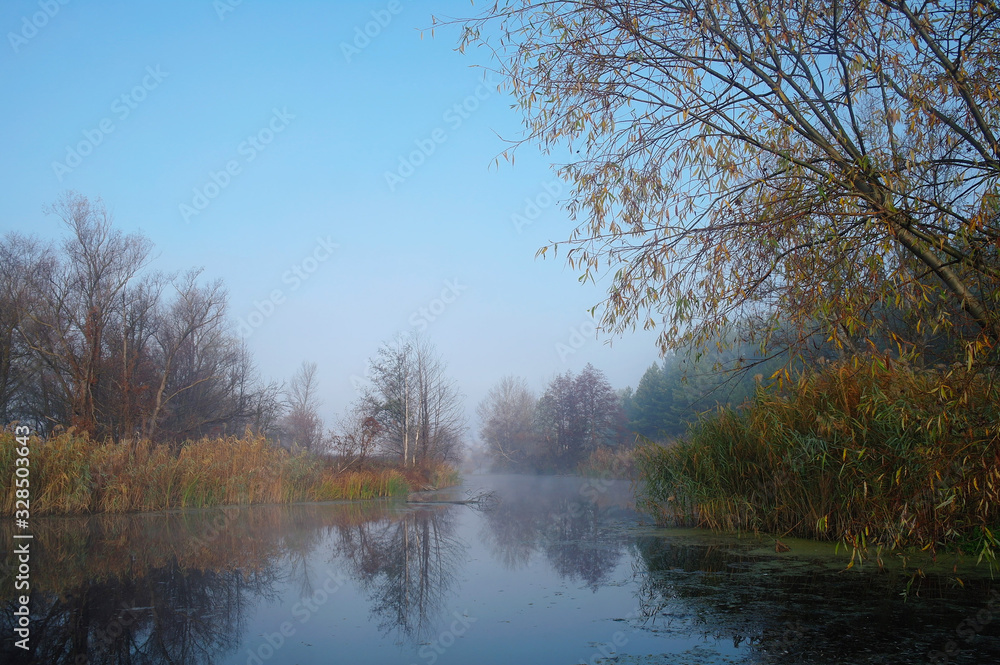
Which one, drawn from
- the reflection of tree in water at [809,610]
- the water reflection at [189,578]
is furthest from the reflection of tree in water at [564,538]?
the water reflection at [189,578]

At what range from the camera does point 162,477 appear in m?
11.8

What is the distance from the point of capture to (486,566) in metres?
6.29

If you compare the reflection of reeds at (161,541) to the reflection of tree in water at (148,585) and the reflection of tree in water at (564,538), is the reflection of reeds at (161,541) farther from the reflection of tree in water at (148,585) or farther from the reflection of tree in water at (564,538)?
the reflection of tree in water at (564,538)

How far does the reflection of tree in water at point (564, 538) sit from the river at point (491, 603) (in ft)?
0.18

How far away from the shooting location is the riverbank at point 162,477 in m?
10.4

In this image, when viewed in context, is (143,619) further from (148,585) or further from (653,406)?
(653,406)

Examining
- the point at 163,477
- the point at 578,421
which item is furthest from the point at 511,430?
the point at 163,477

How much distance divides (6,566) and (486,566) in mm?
4736

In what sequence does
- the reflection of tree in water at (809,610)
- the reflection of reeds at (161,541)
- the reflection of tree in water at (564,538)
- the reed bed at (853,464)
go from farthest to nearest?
the reflection of tree in water at (564,538)
the reflection of reeds at (161,541)
the reed bed at (853,464)
the reflection of tree in water at (809,610)

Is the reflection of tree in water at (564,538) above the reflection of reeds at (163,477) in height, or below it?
below

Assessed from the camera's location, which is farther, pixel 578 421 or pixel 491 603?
pixel 578 421

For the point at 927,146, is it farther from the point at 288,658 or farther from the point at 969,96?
the point at 288,658

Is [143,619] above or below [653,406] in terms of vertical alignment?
below

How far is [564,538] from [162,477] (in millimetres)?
8233
